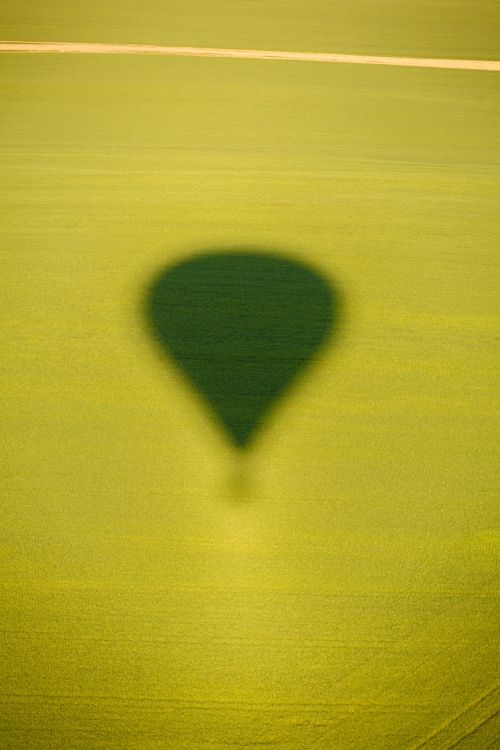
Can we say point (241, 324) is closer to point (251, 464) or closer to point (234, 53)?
point (251, 464)

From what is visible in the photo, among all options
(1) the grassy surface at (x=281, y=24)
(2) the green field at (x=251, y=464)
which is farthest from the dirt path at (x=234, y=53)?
(2) the green field at (x=251, y=464)

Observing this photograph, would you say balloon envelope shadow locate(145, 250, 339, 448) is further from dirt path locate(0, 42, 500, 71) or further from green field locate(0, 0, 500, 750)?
dirt path locate(0, 42, 500, 71)

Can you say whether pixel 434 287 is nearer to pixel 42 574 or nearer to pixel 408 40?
pixel 42 574

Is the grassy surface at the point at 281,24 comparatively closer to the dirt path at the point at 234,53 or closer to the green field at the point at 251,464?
the dirt path at the point at 234,53

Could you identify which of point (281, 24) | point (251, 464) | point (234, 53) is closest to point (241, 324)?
point (251, 464)

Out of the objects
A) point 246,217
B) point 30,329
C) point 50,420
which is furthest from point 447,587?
point 246,217

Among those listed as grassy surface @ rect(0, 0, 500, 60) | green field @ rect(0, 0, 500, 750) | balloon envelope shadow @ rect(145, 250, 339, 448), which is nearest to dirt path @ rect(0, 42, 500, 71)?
grassy surface @ rect(0, 0, 500, 60)
